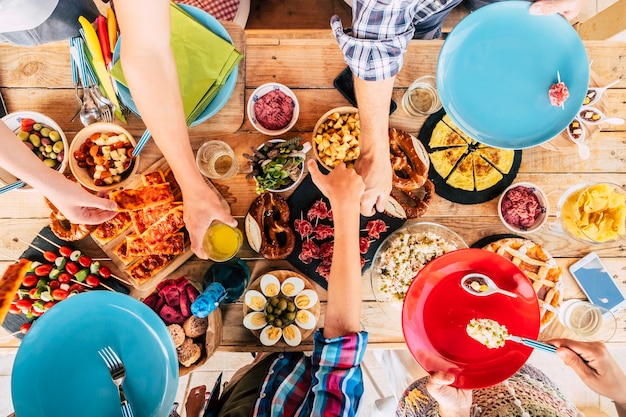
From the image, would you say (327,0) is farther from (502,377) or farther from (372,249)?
(502,377)

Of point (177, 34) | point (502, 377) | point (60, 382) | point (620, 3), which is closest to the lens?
point (60, 382)

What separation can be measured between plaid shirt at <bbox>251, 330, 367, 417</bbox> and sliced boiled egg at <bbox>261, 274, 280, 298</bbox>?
260 mm

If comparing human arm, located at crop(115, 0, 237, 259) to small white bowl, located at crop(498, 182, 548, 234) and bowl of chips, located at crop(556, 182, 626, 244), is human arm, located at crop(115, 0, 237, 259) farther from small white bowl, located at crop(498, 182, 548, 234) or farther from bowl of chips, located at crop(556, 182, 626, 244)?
bowl of chips, located at crop(556, 182, 626, 244)

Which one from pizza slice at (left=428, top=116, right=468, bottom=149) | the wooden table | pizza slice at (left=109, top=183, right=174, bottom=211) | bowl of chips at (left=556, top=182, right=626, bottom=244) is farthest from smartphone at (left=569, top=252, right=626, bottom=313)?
pizza slice at (left=109, top=183, right=174, bottom=211)

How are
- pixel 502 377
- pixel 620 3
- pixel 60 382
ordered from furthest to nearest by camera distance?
pixel 620 3 → pixel 502 377 → pixel 60 382

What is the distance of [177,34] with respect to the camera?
4.70 ft

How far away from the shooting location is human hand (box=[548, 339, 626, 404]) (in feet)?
4.91

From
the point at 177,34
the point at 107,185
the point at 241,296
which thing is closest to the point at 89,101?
the point at 107,185

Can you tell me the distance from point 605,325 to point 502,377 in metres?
0.64

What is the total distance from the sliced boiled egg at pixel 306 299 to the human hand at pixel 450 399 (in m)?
0.51

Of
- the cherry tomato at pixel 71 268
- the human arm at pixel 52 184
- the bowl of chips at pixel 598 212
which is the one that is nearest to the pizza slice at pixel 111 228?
the human arm at pixel 52 184

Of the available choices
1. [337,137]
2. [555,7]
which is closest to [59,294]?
[337,137]

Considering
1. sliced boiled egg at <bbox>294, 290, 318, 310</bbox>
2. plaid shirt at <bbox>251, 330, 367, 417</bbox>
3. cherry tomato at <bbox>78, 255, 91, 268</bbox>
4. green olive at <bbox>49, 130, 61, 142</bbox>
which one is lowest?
plaid shirt at <bbox>251, 330, 367, 417</bbox>

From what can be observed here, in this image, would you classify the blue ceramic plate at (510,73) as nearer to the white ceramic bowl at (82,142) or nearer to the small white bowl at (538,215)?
the small white bowl at (538,215)
